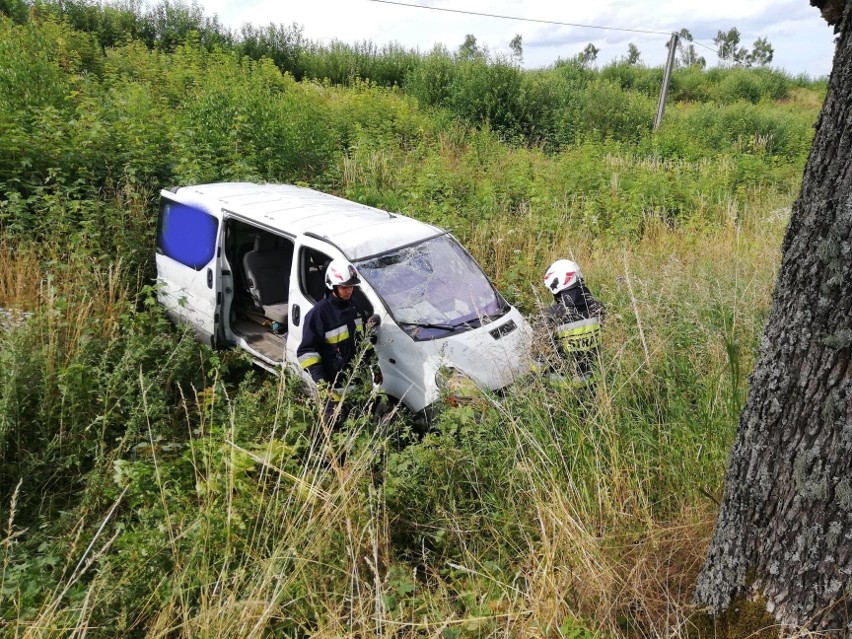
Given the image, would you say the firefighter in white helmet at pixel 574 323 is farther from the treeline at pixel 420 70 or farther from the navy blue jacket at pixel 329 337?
the treeline at pixel 420 70

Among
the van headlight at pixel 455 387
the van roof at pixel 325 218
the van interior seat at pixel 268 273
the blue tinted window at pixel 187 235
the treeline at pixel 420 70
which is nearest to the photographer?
the van headlight at pixel 455 387

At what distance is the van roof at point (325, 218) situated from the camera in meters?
4.88

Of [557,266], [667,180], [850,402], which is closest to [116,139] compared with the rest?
[557,266]

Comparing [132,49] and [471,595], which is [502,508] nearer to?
[471,595]

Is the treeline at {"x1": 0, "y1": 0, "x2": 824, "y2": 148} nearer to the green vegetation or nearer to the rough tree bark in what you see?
the green vegetation

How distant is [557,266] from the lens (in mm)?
4734

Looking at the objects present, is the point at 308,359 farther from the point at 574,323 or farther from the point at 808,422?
the point at 808,422

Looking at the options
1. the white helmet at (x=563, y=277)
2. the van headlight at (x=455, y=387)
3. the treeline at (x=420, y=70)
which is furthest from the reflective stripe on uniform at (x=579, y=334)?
the treeline at (x=420, y=70)

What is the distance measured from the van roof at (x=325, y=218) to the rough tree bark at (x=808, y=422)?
3.46 metres

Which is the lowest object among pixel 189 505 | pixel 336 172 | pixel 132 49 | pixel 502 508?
pixel 189 505

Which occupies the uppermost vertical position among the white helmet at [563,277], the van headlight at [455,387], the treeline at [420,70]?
the treeline at [420,70]

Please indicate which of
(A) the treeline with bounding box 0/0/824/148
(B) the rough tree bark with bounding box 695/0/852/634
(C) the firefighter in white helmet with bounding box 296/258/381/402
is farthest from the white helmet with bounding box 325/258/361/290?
(A) the treeline with bounding box 0/0/824/148

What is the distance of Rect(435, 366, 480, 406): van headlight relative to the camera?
12.0 ft

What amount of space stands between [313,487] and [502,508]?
922 millimetres
